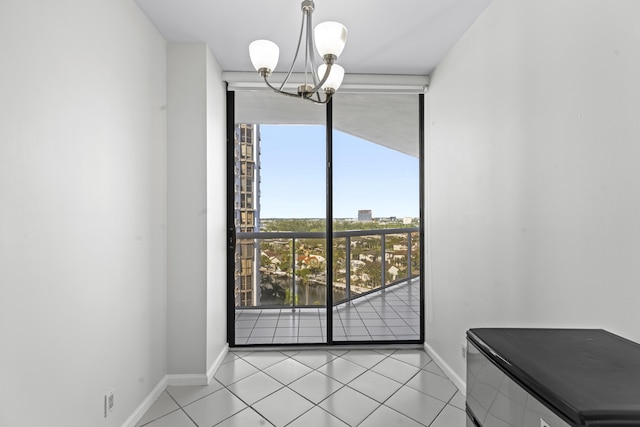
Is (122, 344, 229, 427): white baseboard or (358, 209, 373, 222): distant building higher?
(358, 209, 373, 222): distant building

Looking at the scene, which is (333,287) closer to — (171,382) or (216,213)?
(216,213)

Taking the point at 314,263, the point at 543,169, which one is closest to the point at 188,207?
the point at 314,263

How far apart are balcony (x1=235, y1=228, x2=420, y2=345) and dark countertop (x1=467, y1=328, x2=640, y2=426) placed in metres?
2.10

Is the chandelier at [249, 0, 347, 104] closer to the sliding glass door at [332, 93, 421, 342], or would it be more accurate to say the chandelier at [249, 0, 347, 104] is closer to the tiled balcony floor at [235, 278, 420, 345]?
the sliding glass door at [332, 93, 421, 342]

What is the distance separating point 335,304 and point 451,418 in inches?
59.1

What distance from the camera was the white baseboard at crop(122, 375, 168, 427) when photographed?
6.10 feet

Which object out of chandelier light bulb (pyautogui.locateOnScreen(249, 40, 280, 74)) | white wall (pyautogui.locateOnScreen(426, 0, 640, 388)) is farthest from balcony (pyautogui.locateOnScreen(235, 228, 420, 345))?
chandelier light bulb (pyautogui.locateOnScreen(249, 40, 280, 74))

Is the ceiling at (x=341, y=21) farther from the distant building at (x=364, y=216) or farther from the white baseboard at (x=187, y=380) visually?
the white baseboard at (x=187, y=380)

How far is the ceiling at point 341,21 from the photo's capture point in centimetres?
193

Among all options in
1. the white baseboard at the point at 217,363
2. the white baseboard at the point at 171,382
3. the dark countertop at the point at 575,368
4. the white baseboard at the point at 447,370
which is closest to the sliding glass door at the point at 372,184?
the white baseboard at the point at 447,370

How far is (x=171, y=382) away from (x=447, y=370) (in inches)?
84.0

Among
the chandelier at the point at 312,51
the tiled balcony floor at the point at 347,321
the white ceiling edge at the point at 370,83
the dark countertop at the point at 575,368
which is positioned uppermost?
the white ceiling edge at the point at 370,83

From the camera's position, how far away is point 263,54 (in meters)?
1.66

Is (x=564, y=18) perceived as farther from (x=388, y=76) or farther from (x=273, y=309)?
(x=273, y=309)
